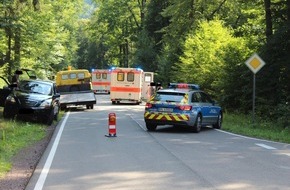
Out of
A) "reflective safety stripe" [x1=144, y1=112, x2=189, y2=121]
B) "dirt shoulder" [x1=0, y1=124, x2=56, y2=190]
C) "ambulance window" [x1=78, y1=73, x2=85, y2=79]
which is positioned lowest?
"dirt shoulder" [x1=0, y1=124, x2=56, y2=190]

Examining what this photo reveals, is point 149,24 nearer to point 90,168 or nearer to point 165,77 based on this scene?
point 165,77

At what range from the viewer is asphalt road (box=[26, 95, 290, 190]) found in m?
7.99

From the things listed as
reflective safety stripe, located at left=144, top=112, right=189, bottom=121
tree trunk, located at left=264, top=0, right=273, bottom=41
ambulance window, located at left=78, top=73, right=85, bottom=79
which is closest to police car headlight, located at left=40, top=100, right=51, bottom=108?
reflective safety stripe, located at left=144, top=112, right=189, bottom=121

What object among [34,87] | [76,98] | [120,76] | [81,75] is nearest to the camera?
[34,87]

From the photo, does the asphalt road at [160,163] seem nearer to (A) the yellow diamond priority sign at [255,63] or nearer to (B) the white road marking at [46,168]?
(B) the white road marking at [46,168]

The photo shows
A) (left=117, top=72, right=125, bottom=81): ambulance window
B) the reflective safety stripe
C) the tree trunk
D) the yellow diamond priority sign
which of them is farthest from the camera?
(left=117, top=72, right=125, bottom=81): ambulance window

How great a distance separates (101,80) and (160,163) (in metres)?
49.9

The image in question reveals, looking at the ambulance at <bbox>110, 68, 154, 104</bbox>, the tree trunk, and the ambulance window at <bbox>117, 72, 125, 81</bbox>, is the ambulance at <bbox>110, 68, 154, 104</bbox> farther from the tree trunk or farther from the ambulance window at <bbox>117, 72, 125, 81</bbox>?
the tree trunk

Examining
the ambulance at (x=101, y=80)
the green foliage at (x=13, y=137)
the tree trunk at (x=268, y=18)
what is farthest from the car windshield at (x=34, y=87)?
the ambulance at (x=101, y=80)

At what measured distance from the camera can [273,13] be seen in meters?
24.4

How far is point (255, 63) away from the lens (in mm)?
19312

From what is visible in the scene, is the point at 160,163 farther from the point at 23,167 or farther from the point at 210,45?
the point at 210,45

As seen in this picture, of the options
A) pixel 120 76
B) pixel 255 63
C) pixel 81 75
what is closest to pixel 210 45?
pixel 120 76

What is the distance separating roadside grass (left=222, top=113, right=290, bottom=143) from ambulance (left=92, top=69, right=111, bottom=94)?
3576 cm
